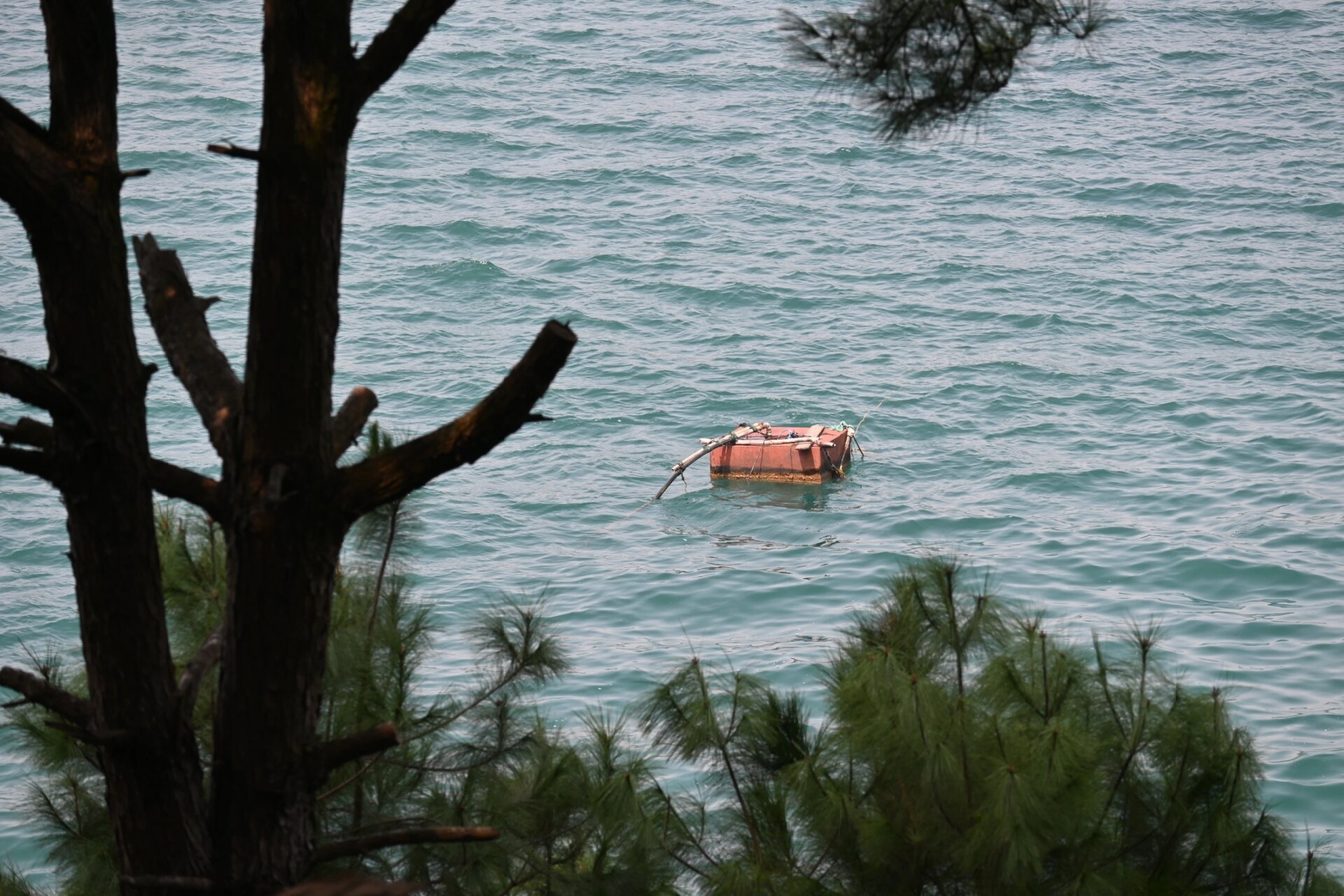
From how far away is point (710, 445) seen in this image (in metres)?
16.3

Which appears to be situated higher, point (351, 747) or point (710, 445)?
point (351, 747)

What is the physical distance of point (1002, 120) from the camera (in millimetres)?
31953

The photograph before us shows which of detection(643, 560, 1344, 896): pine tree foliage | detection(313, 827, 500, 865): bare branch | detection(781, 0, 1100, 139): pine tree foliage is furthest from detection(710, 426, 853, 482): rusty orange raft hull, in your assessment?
detection(313, 827, 500, 865): bare branch

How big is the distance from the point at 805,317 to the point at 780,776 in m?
18.9

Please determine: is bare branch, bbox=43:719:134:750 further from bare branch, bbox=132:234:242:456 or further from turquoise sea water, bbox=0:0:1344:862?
turquoise sea water, bbox=0:0:1344:862

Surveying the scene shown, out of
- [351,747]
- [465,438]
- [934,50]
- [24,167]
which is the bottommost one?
[351,747]

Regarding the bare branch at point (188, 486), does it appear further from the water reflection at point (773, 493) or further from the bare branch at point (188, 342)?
the water reflection at point (773, 493)

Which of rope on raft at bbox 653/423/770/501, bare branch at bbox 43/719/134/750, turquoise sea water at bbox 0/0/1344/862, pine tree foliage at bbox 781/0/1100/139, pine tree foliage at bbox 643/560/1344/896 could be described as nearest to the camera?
bare branch at bbox 43/719/134/750

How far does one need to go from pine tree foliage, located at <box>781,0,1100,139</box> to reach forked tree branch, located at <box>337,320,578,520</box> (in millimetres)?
1583

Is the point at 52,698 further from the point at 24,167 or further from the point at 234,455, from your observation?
the point at 24,167

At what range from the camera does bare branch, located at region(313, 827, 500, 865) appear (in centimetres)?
285

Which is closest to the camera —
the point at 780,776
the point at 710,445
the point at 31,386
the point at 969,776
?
the point at 31,386

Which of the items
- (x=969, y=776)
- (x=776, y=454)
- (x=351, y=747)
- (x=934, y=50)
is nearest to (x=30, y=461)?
(x=351, y=747)

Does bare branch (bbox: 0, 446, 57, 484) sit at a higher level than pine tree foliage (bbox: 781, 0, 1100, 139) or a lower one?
lower
